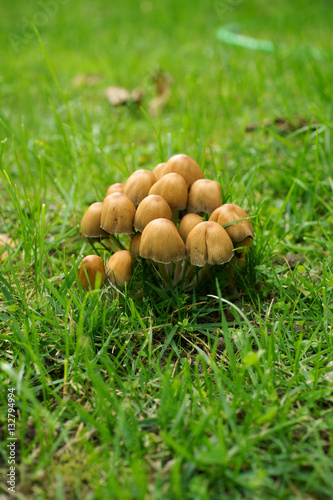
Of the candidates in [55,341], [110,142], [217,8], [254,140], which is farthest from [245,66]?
[55,341]

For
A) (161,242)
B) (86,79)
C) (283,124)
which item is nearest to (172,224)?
(161,242)

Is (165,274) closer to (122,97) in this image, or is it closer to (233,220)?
(233,220)

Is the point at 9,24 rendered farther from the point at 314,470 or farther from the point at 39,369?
the point at 314,470

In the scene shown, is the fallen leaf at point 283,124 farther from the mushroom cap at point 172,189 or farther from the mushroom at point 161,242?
the mushroom at point 161,242

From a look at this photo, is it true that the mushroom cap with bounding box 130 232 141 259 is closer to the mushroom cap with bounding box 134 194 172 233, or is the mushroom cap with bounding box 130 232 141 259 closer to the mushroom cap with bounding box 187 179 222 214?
the mushroom cap with bounding box 134 194 172 233

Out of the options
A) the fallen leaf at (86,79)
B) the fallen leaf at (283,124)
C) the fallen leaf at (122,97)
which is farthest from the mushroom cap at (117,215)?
the fallen leaf at (86,79)

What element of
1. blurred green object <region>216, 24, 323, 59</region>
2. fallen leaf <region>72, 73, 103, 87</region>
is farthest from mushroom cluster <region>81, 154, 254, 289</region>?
blurred green object <region>216, 24, 323, 59</region>

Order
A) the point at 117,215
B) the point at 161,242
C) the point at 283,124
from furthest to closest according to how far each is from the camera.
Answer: the point at 283,124 → the point at 117,215 → the point at 161,242
